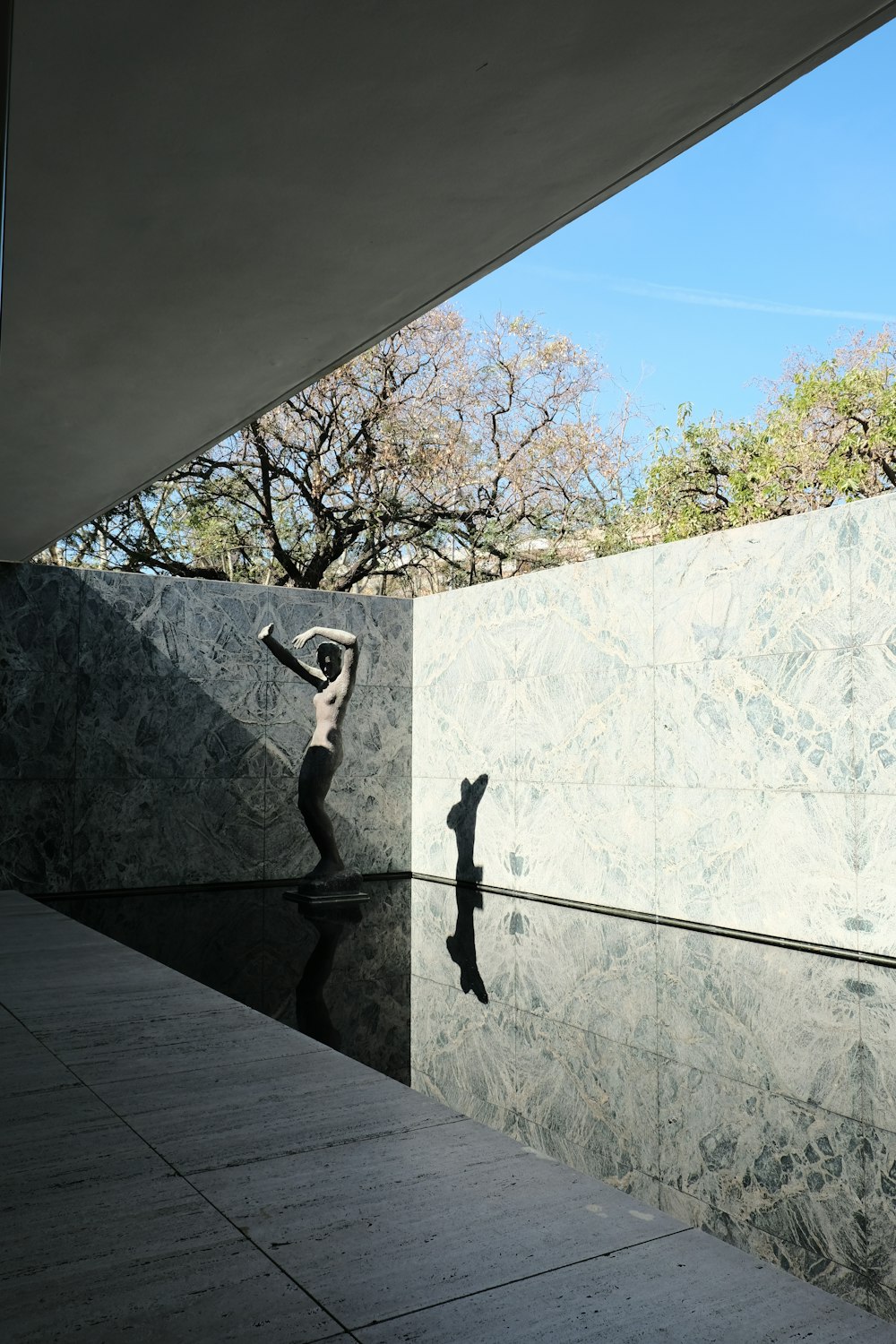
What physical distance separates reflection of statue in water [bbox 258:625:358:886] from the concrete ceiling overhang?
16.0 ft

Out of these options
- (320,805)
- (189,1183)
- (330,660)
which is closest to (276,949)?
(320,805)

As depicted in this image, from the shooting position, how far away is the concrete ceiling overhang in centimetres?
227

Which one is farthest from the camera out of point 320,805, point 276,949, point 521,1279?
point 320,805

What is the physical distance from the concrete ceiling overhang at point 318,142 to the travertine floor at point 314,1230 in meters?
2.46

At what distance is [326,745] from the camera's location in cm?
905

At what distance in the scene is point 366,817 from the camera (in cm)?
1067

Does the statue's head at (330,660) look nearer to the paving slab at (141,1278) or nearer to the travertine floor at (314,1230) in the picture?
the travertine floor at (314,1230)

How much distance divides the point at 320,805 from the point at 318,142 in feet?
22.0

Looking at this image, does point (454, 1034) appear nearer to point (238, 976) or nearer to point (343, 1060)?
point (343, 1060)

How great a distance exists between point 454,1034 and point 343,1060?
0.91 m

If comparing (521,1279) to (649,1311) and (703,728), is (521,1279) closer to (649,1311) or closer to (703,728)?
(649,1311)

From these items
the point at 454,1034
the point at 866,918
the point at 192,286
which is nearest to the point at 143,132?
the point at 192,286

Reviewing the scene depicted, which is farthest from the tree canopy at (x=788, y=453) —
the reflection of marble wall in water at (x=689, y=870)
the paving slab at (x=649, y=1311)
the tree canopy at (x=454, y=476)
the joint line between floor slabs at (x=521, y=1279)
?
the paving slab at (x=649, y=1311)

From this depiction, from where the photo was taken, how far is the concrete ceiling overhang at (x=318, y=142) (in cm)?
227
